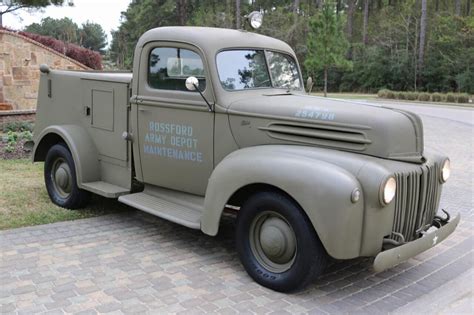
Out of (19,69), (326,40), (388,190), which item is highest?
(326,40)

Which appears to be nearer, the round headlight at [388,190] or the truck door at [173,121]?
the round headlight at [388,190]

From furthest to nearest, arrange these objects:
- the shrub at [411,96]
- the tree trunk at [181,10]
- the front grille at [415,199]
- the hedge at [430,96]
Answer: the tree trunk at [181,10]
the shrub at [411,96]
the hedge at [430,96]
the front grille at [415,199]

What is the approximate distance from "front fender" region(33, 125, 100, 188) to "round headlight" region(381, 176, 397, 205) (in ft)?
11.0

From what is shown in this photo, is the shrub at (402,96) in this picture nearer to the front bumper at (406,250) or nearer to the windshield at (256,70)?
the windshield at (256,70)

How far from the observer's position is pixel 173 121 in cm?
486

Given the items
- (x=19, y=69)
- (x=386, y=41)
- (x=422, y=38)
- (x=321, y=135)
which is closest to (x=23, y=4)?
(x=19, y=69)

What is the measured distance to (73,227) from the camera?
5297mm

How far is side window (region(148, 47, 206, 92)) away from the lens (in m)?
4.71

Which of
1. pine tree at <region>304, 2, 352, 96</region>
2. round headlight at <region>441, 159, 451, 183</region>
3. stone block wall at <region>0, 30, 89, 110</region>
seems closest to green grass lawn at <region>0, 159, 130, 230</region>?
round headlight at <region>441, 159, 451, 183</region>

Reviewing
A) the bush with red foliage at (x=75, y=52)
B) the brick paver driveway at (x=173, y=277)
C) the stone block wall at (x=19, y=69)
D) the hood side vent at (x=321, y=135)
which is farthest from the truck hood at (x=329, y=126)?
the bush with red foliage at (x=75, y=52)

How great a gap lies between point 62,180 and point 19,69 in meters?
8.87

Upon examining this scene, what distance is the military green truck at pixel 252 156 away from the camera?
11.9 ft

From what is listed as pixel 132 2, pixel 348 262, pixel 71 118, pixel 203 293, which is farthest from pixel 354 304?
pixel 132 2

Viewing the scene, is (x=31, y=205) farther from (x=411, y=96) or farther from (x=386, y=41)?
(x=386, y=41)
